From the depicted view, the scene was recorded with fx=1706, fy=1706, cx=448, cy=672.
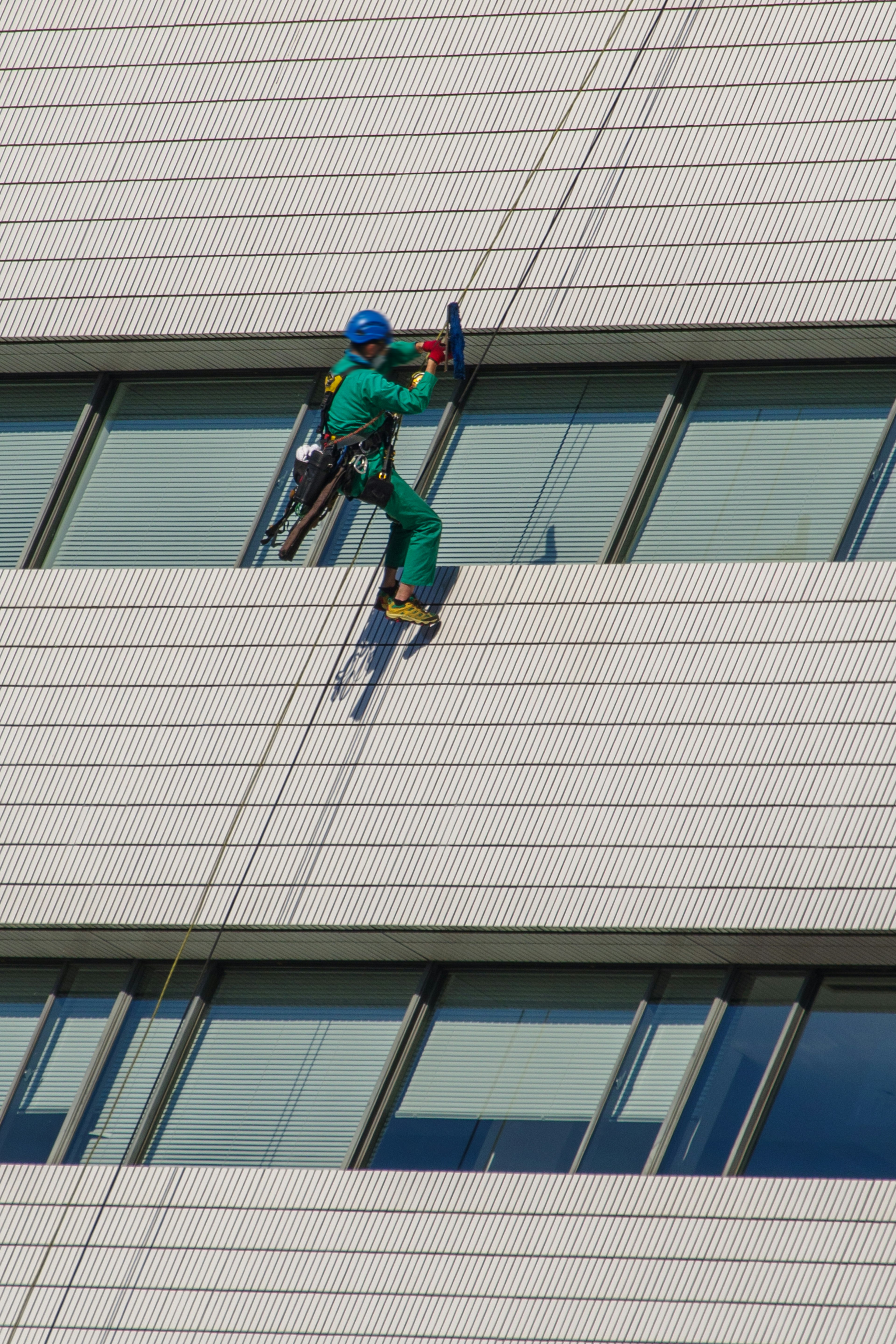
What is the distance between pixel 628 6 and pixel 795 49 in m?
1.23

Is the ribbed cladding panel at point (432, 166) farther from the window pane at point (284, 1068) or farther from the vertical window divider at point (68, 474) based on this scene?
the window pane at point (284, 1068)

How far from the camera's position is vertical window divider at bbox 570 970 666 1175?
10.2 m

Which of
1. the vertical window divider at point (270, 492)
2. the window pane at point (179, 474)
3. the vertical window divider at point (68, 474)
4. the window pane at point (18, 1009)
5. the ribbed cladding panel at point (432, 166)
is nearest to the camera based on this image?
the ribbed cladding panel at point (432, 166)

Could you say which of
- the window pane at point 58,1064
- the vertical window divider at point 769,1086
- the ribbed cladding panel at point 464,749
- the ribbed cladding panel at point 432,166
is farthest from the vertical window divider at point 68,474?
the vertical window divider at point 769,1086

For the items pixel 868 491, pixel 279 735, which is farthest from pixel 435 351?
pixel 868 491

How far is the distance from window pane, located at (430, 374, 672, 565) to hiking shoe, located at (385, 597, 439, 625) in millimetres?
724

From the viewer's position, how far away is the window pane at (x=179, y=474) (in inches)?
480

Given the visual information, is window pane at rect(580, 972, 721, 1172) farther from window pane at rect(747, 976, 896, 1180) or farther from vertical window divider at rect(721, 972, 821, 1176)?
window pane at rect(747, 976, 896, 1180)

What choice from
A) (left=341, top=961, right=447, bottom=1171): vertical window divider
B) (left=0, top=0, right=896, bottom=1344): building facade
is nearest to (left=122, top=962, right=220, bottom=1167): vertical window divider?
(left=0, top=0, right=896, bottom=1344): building facade

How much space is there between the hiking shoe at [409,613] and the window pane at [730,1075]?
301cm

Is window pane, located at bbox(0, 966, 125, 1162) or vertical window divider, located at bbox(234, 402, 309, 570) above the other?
vertical window divider, located at bbox(234, 402, 309, 570)

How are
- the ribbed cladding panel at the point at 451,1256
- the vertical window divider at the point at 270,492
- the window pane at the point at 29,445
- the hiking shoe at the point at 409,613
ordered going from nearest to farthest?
the ribbed cladding panel at the point at 451,1256, the hiking shoe at the point at 409,613, the vertical window divider at the point at 270,492, the window pane at the point at 29,445

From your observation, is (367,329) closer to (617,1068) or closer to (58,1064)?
(617,1068)

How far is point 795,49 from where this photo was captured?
37.6 ft
